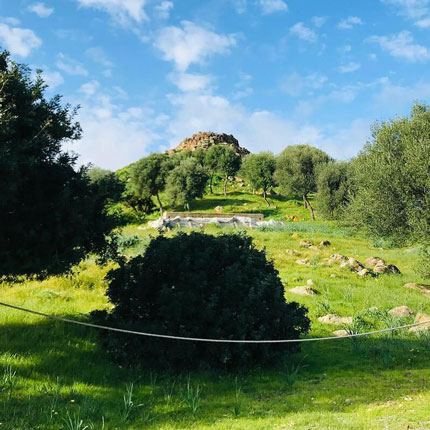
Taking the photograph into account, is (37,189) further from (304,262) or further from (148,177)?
(148,177)

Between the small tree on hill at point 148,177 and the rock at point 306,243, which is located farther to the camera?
the small tree on hill at point 148,177

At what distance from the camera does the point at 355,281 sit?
2273 centimetres

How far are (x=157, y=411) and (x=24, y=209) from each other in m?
5.57

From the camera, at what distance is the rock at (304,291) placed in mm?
19297

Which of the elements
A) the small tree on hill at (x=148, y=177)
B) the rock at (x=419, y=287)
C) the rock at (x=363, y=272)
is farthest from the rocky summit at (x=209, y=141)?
the rock at (x=419, y=287)

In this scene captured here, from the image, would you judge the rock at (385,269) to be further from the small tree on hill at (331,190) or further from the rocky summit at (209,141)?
the rocky summit at (209,141)

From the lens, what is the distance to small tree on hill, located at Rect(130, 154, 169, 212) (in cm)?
6531

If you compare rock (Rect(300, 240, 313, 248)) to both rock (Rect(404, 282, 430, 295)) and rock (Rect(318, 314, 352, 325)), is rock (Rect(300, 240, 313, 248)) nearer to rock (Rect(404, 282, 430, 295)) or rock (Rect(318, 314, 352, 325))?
rock (Rect(404, 282, 430, 295))

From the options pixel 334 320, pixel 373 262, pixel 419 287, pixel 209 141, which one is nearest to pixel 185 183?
pixel 373 262

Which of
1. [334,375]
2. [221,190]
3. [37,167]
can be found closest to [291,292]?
[334,375]

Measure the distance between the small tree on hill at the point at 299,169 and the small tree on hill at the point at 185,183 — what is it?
13.5 m

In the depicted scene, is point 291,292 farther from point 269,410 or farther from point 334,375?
point 269,410

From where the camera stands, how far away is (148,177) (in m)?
65.7

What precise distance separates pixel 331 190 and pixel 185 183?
73.2ft
